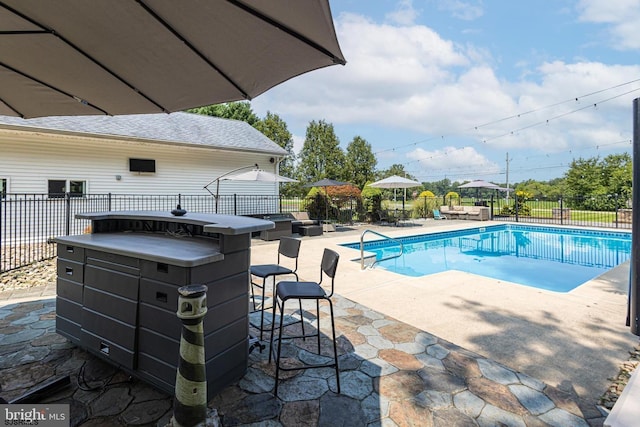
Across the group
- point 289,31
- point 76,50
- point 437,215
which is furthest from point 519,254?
point 76,50

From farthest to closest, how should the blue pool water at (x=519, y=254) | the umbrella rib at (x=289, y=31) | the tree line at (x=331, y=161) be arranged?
the tree line at (x=331, y=161) → the blue pool water at (x=519, y=254) → the umbrella rib at (x=289, y=31)

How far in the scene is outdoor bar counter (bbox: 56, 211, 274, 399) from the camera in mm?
2105

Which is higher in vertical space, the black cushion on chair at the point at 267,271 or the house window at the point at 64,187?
the house window at the point at 64,187

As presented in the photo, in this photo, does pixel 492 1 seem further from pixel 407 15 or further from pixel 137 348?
pixel 137 348

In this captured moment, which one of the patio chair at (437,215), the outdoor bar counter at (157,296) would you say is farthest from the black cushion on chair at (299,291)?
the patio chair at (437,215)

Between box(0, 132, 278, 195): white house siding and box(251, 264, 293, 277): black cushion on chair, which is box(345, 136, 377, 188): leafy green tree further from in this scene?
box(251, 264, 293, 277): black cushion on chair

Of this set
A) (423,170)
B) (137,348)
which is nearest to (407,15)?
(137,348)

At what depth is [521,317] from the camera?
3902 mm

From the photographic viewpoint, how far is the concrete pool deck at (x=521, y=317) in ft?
9.02

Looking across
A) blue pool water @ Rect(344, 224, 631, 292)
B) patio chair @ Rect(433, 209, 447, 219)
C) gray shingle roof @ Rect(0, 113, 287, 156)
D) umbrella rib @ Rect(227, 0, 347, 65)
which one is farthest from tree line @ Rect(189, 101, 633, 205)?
umbrella rib @ Rect(227, 0, 347, 65)

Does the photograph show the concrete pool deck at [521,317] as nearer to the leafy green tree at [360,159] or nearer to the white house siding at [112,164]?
the white house siding at [112,164]

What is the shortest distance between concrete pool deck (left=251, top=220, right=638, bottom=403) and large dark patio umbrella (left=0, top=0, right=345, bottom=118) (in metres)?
3.08

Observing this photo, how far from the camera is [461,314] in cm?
399

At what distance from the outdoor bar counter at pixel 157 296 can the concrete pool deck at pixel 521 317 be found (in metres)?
2.27
